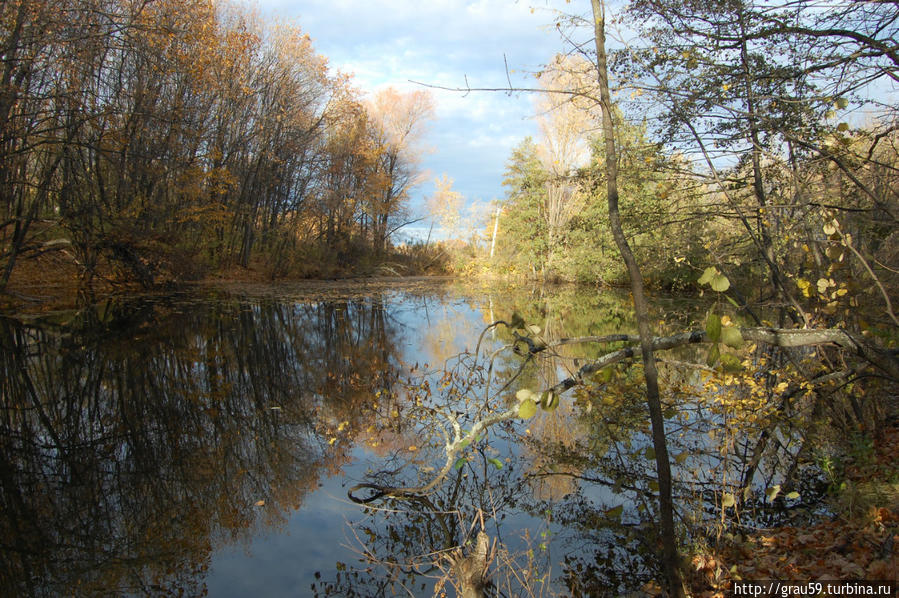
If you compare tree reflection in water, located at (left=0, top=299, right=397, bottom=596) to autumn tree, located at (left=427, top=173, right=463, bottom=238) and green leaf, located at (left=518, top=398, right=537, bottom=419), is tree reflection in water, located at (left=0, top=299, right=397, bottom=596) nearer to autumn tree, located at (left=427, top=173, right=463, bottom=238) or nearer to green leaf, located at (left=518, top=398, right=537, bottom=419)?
green leaf, located at (left=518, top=398, right=537, bottom=419)

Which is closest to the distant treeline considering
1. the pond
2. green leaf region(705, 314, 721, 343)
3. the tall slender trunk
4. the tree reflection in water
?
the tree reflection in water

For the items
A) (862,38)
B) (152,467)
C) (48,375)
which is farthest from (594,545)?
(48,375)

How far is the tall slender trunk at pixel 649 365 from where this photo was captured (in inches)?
109

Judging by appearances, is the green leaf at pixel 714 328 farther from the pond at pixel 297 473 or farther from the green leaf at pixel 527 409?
the pond at pixel 297 473

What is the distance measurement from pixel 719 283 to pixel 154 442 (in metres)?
5.09

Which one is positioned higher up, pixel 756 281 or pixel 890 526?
pixel 756 281

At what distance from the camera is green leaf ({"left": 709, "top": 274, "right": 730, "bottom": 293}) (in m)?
2.32

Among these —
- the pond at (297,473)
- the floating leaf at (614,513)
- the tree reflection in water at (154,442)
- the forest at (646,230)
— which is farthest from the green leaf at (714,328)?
the tree reflection in water at (154,442)

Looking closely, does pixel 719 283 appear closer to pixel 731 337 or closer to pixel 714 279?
pixel 714 279

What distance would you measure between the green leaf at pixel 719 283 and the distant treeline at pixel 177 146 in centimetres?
1040

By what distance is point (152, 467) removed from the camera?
14.8ft

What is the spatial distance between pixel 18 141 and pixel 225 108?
34.4ft

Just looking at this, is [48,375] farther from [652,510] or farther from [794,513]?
[794,513]

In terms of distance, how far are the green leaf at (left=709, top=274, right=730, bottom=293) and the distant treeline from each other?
10402 mm
